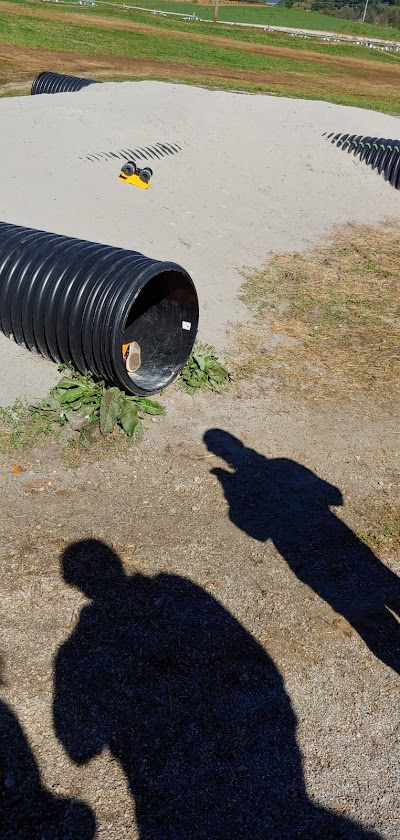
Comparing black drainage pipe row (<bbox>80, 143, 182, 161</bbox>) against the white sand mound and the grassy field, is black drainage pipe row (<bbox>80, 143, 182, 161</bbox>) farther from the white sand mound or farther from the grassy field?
the grassy field

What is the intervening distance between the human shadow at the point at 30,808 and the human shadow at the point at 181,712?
0.26 metres

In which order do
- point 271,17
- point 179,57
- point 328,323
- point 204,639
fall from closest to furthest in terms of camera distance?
point 204,639, point 328,323, point 179,57, point 271,17

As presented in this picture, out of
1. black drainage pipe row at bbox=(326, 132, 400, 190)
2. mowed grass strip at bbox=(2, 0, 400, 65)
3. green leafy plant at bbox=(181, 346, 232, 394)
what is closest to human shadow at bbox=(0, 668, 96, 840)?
green leafy plant at bbox=(181, 346, 232, 394)

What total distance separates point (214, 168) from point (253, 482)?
10826 millimetres

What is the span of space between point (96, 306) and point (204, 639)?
3579 mm

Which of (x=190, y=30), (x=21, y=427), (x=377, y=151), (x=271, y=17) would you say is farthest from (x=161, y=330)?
(x=271, y=17)

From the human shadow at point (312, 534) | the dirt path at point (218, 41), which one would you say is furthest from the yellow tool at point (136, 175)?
the dirt path at point (218, 41)

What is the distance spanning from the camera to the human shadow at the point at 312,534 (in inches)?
236

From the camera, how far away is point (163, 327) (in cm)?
891

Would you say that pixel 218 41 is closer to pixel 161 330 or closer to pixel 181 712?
pixel 161 330

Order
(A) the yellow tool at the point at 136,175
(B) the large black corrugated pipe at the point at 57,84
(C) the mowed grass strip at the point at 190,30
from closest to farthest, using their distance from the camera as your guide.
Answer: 1. (A) the yellow tool at the point at 136,175
2. (B) the large black corrugated pipe at the point at 57,84
3. (C) the mowed grass strip at the point at 190,30

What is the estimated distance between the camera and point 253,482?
7.38 meters

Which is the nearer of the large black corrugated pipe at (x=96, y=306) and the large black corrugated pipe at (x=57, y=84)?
the large black corrugated pipe at (x=96, y=306)

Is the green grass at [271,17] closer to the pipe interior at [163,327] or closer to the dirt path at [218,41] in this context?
the dirt path at [218,41]
